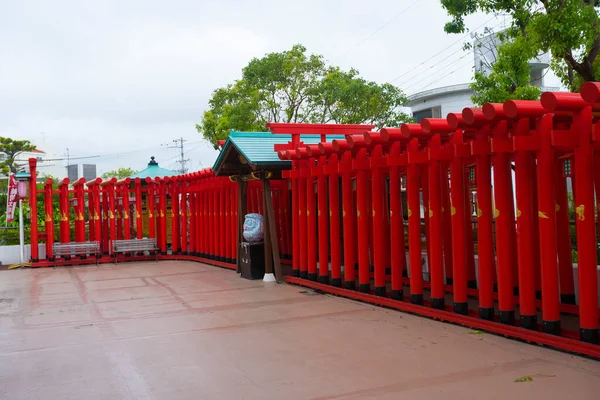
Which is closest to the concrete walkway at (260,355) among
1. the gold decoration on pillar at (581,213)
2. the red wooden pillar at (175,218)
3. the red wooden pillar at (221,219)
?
the gold decoration on pillar at (581,213)

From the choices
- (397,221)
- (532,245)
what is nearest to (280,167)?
(397,221)

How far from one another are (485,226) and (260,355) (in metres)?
3.01

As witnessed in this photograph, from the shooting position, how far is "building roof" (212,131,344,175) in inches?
450

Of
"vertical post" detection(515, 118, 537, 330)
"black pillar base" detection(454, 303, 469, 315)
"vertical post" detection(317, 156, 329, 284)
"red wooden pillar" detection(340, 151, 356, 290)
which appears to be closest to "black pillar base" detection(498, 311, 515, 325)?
"vertical post" detection(515, 118, 537, 330)

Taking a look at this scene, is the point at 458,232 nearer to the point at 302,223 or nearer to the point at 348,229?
the point at 348,229

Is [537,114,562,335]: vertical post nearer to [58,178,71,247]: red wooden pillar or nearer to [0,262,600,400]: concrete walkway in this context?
[0,262,600,400]: concrete walkway

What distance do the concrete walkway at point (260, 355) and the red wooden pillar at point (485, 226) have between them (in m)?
0.48

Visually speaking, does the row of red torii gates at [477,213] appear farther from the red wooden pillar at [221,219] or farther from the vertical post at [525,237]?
the red wooden pillar at [221,219]

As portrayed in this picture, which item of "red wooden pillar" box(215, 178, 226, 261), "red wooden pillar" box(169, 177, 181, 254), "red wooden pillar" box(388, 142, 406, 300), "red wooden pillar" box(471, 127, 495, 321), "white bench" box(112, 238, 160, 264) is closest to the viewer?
"red wooden pillar" box(471, 127, 495, 321)

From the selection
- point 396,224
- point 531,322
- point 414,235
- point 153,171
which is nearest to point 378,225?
point 396,224

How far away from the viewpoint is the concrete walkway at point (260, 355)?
502cm

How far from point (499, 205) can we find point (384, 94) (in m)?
18.3

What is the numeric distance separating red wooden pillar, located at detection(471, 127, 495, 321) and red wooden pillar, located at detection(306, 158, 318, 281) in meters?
4.20

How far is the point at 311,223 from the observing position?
10711 millimetres
